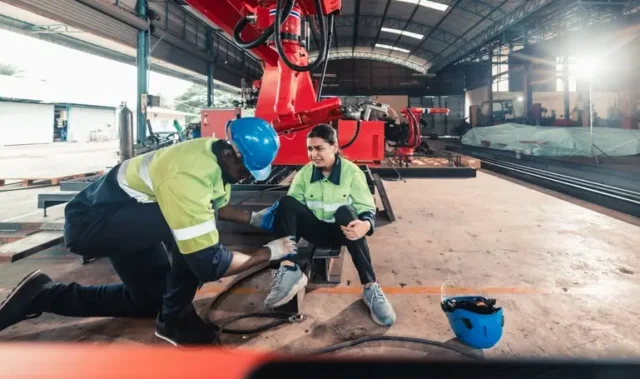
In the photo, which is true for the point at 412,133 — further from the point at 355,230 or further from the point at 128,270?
the point at 128,270

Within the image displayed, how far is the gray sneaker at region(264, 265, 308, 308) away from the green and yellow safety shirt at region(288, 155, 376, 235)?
0.44m

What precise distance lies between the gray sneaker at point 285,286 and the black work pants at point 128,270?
427 mm

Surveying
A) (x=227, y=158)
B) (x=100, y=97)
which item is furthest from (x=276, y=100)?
(x=100, y=97)

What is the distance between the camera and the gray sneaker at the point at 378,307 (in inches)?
76.9

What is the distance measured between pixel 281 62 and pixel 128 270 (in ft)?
7.81

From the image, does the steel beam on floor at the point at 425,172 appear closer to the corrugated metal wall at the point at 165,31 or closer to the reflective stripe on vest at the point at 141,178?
the reflective stripe on vest at the point at 141,178

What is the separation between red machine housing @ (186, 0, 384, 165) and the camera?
2.94 metres

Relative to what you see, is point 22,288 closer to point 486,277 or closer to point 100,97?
point 486,277

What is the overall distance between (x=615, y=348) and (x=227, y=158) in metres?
2.04

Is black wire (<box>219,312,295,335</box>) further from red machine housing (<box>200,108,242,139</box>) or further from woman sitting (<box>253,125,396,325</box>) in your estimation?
red machine housing (<box>200,108,242,139</box>)

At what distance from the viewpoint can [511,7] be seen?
1380 cm

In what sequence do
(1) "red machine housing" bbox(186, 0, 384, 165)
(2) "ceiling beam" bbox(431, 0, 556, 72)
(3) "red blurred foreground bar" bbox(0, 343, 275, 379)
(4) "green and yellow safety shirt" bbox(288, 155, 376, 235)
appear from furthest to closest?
(2) "ceiling beam" bbox(431, 0, 556, 72) < (1) "red machine housing" bbox(186, 0, 384, 165) < (4) "green and yellow safety shirt" bbox(288, 155, 376, 235) < (3) "red blurred foreground bar" bbox(0, 343, 275, 379)

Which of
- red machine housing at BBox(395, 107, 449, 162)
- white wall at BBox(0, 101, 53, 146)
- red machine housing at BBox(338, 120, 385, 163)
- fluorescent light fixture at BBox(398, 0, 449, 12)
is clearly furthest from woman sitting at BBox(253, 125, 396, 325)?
white wall at BBox(0, 101, 53, 146)

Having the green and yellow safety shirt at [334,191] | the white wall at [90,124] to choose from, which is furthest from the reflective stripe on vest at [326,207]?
the white wall at [90,124]
